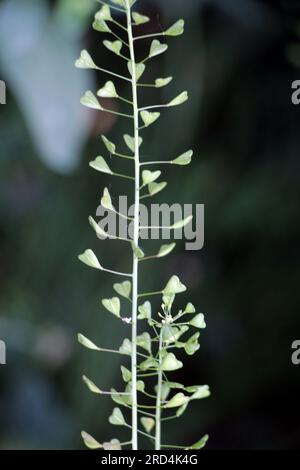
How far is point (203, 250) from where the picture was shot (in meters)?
1.05

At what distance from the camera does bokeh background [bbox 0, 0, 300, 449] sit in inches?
37.6

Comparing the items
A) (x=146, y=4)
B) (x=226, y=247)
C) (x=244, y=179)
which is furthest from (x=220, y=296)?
(x=146, y=4)

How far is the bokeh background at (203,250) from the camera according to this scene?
0.96 metres

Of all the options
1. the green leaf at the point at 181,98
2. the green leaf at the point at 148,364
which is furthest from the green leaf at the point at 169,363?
the green leaf at the point at 181,98

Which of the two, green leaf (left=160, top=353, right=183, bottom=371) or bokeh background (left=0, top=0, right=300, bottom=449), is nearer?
green leaf (left=160, top=353, right=183, bottom=371)

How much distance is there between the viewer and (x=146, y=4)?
866 millimetres

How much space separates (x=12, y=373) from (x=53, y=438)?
0.41ft

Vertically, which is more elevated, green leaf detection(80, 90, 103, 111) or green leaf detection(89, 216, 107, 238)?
green leaf detection(80, 90, 103, 111)

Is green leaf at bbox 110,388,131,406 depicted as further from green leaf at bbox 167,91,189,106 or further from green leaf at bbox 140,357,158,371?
green leaf at bbox 167,91,189,106

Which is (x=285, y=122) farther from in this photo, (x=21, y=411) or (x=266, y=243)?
(x=21, y=411)

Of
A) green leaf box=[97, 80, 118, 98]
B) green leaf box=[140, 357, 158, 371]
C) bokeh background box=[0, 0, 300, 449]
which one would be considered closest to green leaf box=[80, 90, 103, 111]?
green leaf box=[97, 80, 118, 98]

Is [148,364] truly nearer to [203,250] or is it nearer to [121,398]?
[121,398]

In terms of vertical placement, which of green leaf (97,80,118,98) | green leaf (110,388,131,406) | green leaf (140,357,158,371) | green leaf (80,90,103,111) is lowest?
green leaf (110,388,131,406)

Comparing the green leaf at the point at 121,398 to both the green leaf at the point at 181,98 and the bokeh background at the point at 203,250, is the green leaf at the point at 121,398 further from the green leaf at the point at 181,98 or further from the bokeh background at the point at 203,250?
the bokeh background at the point at 203,250
